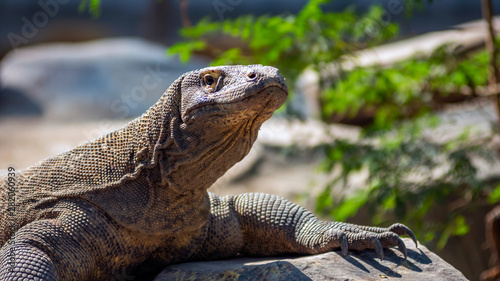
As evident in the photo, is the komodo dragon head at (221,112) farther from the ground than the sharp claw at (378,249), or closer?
farther from the ground

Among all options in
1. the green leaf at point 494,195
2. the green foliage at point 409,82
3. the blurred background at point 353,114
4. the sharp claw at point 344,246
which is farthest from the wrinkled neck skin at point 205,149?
the green leaf at point 494,195

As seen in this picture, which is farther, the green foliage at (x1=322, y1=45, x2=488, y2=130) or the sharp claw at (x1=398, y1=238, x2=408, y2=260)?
the green foliage at (x1=322, y1=45, x2=488, y2=130)

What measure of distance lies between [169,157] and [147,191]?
0.27 metres

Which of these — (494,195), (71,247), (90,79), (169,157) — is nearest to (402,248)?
(169,157)

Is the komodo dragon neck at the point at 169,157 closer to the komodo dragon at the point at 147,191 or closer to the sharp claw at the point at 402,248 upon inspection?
the komodo dragon at the point at 147,191

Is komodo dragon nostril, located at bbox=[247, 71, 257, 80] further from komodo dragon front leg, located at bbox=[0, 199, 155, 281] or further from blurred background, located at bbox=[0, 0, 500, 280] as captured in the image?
blurred background, located at bbox=[0, 0, 500, 280]

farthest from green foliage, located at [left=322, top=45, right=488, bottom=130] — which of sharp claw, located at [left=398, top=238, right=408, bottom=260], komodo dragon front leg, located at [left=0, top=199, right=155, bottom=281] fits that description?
komodo dragon front leg, located at [left=0, top=199, right=155, bottom=281]

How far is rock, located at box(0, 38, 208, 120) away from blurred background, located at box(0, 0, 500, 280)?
1.7 inches

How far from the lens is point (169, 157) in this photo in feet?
10.7

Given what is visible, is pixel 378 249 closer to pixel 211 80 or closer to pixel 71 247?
pixel 211 80

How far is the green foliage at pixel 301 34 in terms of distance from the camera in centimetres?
603

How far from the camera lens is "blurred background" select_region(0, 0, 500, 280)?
19.7 feet

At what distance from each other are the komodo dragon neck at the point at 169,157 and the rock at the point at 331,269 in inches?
12.1

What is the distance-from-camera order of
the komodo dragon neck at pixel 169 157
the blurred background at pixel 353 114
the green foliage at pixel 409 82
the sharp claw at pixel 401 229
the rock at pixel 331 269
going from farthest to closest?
the green foliage at pixel 409 82
the blurred background at pixel 353 114
the sharp claw at pixel 401 229
the rock at pixel 331 269
the komodo dragon neck at pixel 169 157
